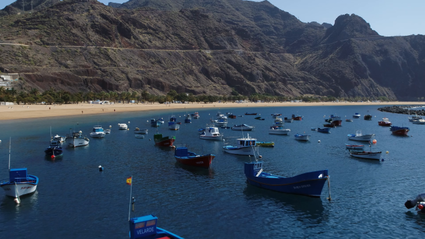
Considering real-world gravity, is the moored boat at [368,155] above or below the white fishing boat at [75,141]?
below

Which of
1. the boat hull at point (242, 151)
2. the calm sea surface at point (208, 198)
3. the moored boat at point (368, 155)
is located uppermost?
the boat hull at point (242, 151)

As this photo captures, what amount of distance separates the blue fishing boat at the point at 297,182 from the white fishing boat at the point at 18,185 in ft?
78.1

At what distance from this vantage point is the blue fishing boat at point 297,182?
36.4 metres

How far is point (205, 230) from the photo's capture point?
29156mm

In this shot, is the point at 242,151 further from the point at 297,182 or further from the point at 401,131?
the point at 401,131

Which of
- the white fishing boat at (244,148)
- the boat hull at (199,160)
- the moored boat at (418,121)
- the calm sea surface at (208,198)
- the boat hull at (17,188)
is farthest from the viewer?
the moored boat at (418,121)

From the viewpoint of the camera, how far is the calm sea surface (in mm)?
29656

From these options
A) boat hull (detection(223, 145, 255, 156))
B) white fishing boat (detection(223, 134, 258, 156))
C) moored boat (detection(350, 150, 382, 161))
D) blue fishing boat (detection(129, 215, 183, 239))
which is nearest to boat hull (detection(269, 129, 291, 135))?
moored boat (detection(350, 150, 382, 161))

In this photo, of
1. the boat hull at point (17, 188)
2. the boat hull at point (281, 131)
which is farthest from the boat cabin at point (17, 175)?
the boat hull at point (281, 131)

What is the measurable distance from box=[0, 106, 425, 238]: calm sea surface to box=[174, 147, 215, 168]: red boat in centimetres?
104

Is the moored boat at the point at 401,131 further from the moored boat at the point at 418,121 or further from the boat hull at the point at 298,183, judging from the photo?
the boat hull at the point at 298,183

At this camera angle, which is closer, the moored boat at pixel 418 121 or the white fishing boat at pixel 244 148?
the white fishing boat at pixel 244 148

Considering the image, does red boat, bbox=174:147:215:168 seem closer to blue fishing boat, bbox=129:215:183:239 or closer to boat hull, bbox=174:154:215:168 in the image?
boat hull, bbox=174:154:215:168

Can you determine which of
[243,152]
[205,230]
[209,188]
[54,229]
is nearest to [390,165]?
[243,152]
